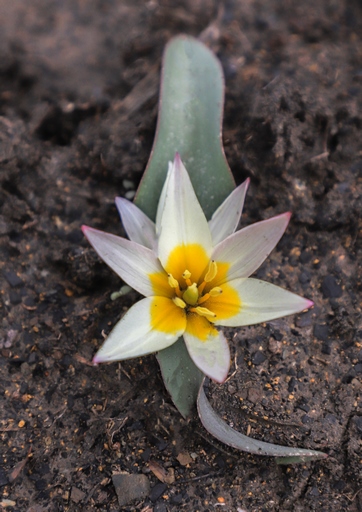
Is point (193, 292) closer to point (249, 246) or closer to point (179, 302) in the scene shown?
point (179, 302)

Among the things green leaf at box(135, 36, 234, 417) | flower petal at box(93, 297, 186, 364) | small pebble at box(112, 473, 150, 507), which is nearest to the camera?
flower petal at box(93, 297, 186, 364)

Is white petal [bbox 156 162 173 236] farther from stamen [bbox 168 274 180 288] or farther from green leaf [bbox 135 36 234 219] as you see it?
stamen [bbox 168 274 180 288]

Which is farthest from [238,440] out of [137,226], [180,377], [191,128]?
[191,128]

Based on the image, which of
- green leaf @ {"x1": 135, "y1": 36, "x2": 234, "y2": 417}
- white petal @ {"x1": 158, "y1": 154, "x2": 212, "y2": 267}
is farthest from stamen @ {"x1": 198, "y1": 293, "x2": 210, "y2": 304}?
green leaf @ {"x1": 135, "y1": 36, "x2": 234, "y2": 417}

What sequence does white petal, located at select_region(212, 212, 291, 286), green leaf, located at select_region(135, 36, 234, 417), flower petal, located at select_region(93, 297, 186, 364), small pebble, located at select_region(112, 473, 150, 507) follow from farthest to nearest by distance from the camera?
green leaf, located at select_region(135, 36, 234, 417)
small pebble, located at select_region(112, 473, 150, 507)
white petal, located at select_region(212, 212, 291, 286)
flower petal, located at select_region(93, 297, 186, 364)

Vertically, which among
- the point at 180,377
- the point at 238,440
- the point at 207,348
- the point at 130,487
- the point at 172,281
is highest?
the point at 172,281

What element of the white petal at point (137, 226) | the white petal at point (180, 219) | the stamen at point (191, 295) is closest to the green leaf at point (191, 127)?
the white petal at point (137, 226)
